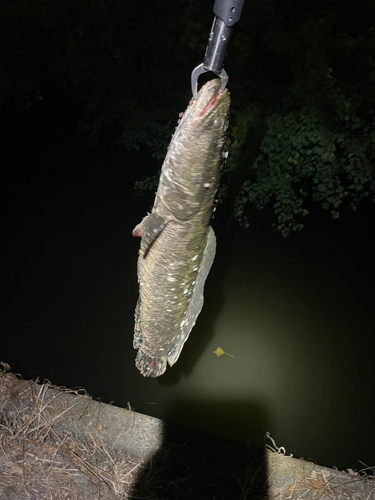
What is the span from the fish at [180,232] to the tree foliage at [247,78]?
1.48 m

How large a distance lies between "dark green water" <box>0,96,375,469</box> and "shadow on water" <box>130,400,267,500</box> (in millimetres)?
168

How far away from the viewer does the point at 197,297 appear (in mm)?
1174

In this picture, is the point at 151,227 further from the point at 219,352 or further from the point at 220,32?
the point at 219,352

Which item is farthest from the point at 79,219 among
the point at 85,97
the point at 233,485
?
the point at 233,485

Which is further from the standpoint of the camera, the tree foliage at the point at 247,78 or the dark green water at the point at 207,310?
the tree foliage at the point at 247,78

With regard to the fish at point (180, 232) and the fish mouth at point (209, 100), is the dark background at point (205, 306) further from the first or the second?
the fish mouth at point (209, 100)

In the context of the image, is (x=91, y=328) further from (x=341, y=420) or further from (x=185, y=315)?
(x=341, y=420)

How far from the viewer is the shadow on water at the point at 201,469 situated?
5.36 feet

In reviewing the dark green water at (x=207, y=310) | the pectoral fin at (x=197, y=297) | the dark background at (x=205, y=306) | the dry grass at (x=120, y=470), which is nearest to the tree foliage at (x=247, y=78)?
the dark background at (x=205, y=306)

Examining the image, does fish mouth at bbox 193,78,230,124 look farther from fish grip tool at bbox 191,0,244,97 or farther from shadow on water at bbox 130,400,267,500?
shadow on water at bbox 130,400,267,500

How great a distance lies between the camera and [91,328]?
2246 millimetres

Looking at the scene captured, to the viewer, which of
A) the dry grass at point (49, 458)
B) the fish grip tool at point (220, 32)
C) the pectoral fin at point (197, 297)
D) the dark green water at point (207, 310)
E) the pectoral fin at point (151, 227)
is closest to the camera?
the fish grip tool at point (220, 32)

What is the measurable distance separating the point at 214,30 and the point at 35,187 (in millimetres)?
2449

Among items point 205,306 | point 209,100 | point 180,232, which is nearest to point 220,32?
point 209,100
